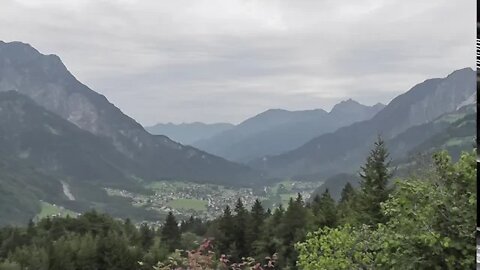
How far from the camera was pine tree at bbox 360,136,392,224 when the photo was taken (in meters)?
16.8

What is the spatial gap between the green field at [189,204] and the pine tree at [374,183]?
12684 centimetres

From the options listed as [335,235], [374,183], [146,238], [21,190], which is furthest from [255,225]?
[21,190]

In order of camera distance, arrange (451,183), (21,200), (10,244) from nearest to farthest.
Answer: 1. (451,183)
2. (10,244)
3. (21,200)

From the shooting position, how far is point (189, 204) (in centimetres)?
15362

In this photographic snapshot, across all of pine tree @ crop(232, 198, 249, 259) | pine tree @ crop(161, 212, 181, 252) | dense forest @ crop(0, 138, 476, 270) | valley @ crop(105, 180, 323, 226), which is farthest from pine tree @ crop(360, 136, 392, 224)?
valley @ crop(105, 180, 323, 226)

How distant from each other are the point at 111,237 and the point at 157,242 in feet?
9.30

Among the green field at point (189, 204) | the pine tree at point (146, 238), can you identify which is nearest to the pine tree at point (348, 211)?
the pine tree at point (146, 238)

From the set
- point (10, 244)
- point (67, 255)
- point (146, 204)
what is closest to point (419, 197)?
point (67, 255)

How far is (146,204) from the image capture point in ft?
508

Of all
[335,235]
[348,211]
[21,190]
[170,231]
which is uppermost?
[335,235]

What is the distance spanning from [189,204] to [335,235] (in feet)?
488

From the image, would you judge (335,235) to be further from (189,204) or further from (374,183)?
(189,204)

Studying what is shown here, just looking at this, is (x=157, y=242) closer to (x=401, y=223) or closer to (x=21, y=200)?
(x=401, y=223)

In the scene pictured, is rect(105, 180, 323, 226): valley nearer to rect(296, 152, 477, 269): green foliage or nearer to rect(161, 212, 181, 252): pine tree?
rect(161, 212, 181, 252): pine tree
